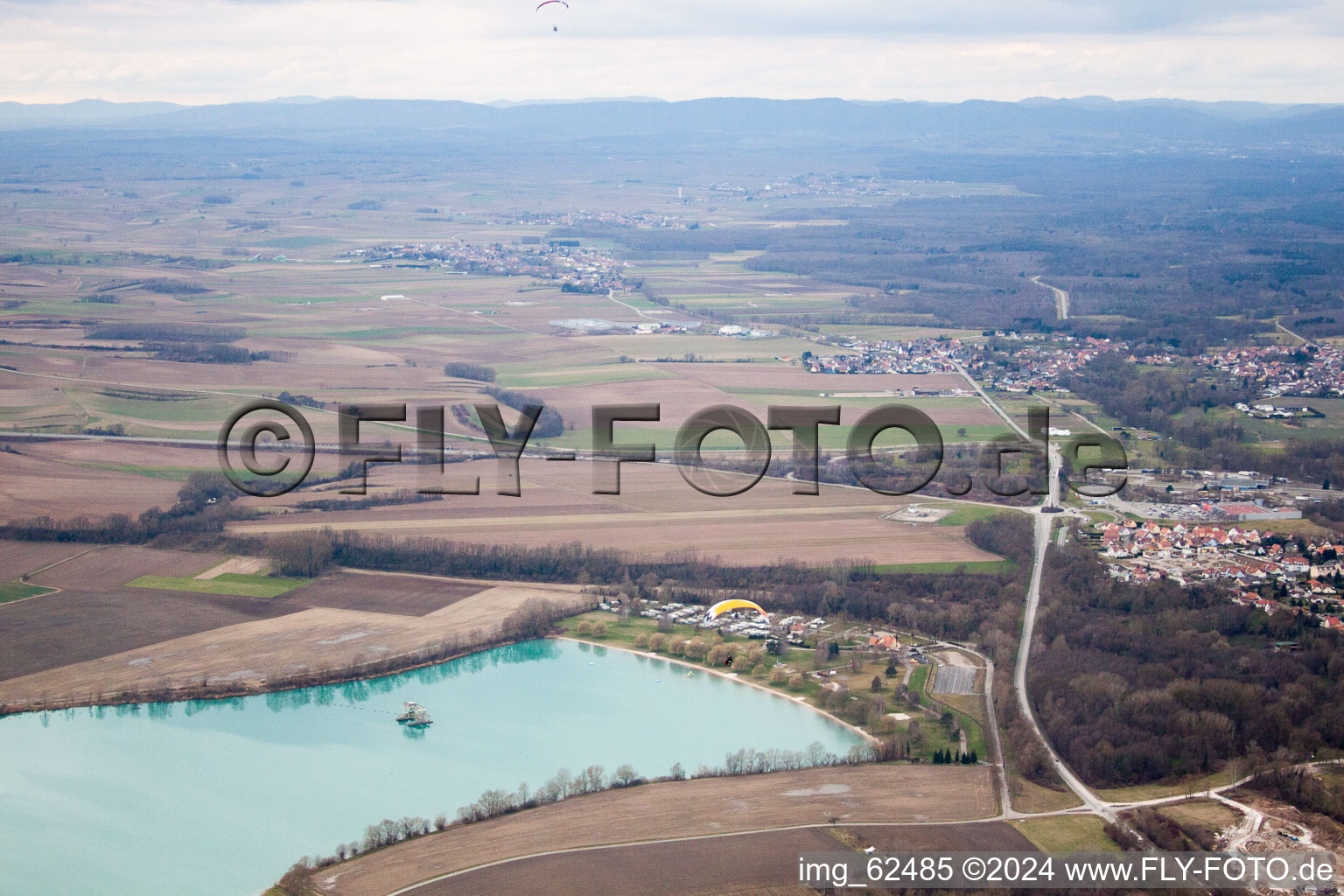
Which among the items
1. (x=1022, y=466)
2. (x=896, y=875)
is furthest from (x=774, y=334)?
(x=896, y=875)

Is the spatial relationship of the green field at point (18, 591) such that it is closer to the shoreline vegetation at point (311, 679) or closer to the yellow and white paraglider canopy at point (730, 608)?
the shoreline vegetation at point (311, 679)

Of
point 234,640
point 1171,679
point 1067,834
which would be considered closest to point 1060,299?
point 1171,679

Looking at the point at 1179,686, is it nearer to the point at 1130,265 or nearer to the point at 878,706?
the point at 878,706

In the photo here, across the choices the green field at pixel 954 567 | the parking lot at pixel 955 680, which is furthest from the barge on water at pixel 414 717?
the green field at pixel 954 567

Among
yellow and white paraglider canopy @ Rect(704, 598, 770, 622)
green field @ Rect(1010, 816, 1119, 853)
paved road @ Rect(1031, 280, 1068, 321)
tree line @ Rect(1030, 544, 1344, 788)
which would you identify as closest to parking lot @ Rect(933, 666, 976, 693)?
tree line @ Rect(1030, 544, 1344, 788)

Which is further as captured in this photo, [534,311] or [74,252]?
[74,252]
